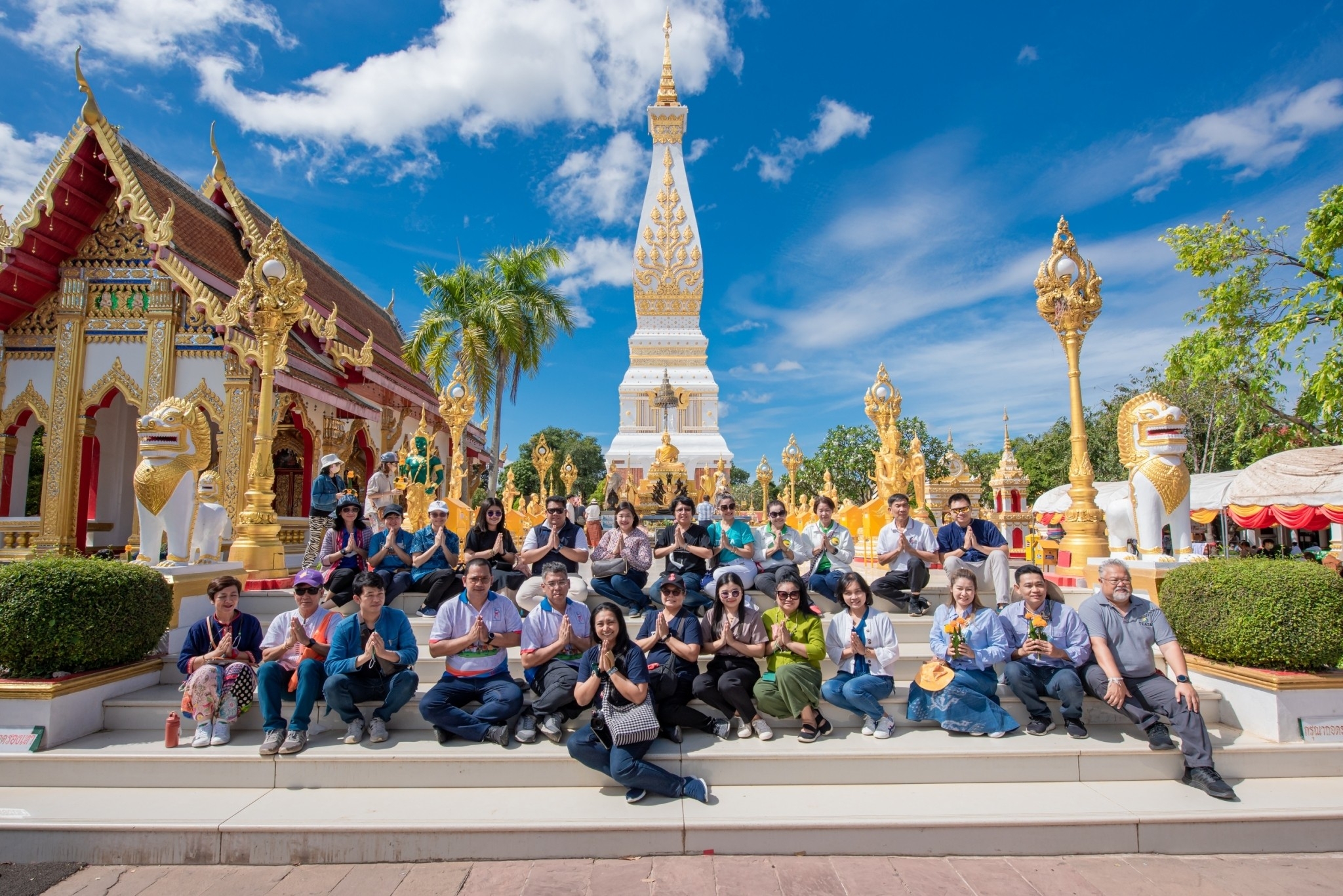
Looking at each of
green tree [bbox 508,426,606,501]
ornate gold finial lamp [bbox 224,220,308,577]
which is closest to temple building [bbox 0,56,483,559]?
ornate gold finial lamp [bbox 224,220,308,577]

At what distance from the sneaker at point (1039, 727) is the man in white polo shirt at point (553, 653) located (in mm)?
3000

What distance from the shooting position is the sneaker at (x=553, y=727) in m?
4.52

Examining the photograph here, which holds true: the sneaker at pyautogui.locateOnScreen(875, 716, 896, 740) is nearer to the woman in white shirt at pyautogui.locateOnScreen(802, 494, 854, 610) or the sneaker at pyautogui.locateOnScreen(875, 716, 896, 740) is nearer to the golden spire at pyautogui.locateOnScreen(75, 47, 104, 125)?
the woman in white shirt at pyautogui.locateOnScreen(802, 494, 854, 610)

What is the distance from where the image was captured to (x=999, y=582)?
623cm

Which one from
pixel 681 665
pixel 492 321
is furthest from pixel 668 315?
pixel 681 665

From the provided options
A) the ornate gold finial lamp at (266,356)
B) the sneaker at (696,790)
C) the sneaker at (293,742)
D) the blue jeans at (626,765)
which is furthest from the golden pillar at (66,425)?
the sneaker at (696,790)

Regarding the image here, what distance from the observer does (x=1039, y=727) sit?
181 inches

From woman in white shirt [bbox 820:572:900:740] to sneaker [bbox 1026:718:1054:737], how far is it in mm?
860

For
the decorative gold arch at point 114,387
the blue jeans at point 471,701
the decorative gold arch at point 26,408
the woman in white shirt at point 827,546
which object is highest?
the decorative gold arch at point 114,387

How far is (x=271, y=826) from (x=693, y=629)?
2.66m

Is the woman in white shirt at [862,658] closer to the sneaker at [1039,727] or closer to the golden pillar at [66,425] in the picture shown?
the sneaker at [1039,727]

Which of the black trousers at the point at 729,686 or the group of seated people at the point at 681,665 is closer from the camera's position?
the group of seated people at the point at 681,665

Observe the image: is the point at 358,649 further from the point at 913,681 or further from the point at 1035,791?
the point at 1035,791

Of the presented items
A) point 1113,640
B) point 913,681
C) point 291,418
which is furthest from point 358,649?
point 291,418
